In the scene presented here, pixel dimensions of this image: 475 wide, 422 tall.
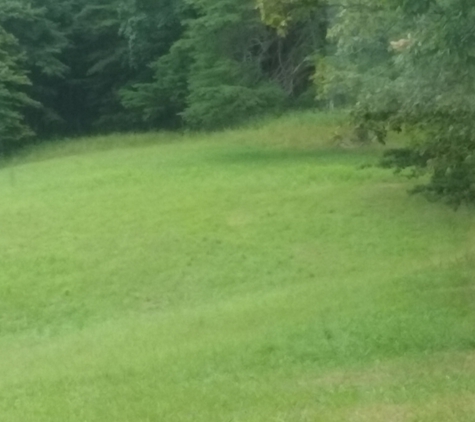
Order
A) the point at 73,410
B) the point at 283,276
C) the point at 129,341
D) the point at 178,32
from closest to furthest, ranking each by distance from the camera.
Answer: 1. the point at 73,410
2. the point at 129,341
3. the point at 283,276
4. the point at 178,32

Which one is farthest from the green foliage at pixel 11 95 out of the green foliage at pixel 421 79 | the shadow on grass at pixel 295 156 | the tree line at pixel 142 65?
the green foliage at pixel 421 79

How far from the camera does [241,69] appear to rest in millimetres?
42688

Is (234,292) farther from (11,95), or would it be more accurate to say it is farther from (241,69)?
(11,95)

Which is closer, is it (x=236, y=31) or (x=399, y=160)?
(x=399, y=160)

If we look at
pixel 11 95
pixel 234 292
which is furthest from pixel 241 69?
pixel 234 292

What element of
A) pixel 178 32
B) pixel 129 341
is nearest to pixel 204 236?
pixel 129 341

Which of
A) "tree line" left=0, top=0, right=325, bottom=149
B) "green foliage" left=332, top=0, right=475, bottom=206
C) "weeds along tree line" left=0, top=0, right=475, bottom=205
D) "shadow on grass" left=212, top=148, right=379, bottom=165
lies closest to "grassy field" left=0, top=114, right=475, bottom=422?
"shadow on grass" left=212, top=148, right=379, bottom=165

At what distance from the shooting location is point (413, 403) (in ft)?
26.5

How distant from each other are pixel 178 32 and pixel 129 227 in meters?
28.1

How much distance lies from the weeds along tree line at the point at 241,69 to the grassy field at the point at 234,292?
5.83 ft

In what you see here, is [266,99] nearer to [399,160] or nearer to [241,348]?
[399,160]

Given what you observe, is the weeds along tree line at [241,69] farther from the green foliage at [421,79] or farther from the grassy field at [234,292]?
the grassy field at [234,292]

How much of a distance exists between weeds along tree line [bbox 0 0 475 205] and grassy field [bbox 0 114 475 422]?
1.78m

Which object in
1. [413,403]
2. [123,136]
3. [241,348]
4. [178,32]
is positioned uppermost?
[413,403]
